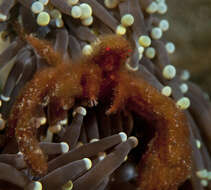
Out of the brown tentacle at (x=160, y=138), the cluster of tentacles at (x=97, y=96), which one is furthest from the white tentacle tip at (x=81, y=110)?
the brown tentacle at (x=160, y=138)

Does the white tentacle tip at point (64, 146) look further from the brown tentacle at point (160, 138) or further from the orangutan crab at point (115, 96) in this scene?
the brown tentacle at point (160, 138)

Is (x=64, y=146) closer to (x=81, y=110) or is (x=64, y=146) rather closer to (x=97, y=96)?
(x=81, y=110)

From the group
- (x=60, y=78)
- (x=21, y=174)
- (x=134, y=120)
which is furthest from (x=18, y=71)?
(x=134, y=120)

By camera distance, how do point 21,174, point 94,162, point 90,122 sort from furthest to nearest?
point 90,122
point 94,162
point 21,174

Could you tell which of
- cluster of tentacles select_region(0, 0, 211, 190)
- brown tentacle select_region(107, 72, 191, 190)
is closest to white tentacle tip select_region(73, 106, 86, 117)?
cluster of tentacles select_region(0, 0, 211, 190)

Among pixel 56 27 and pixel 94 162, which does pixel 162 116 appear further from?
pixel 56 27

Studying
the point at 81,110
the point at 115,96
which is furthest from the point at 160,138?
the point at 81,110

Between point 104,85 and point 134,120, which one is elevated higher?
point 104,85
